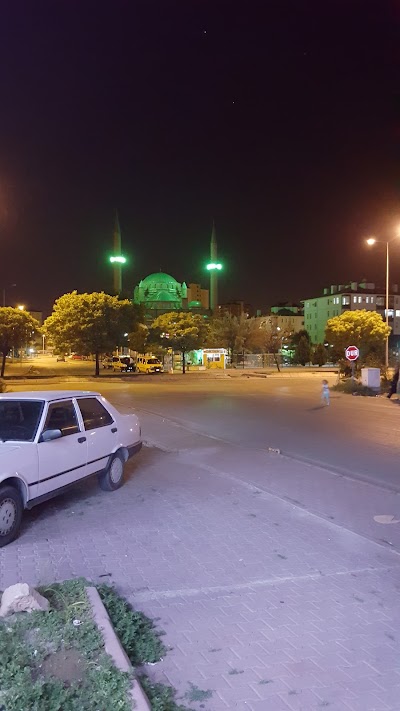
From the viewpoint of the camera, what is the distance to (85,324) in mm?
40938

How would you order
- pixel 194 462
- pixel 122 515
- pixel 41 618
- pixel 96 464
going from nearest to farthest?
pixel 41 618 < pixel 122 515 < pixel 96 464 < pixel 194 462

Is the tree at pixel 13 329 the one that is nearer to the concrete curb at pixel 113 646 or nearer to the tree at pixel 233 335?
the tree at pixel 233 335

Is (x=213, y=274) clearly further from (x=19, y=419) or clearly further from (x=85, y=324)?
(x=19, y=419)

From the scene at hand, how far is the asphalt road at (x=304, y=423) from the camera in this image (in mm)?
10719

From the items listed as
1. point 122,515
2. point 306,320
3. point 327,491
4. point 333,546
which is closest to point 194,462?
point 327,491

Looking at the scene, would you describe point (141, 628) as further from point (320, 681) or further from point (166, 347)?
point (166, 347)

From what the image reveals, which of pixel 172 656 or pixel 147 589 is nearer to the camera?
pixel 172 656

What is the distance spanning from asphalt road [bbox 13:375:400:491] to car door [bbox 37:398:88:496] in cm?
476

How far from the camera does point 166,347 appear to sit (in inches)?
2126

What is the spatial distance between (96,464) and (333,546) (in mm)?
3244

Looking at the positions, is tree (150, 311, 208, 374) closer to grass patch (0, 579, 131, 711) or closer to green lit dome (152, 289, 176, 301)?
grass patch (0, 579, 131, 711)

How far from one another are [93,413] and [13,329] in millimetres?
35185


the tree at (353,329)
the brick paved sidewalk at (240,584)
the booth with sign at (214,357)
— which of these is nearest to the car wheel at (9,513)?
the brick paved sidewalk at (240,584)

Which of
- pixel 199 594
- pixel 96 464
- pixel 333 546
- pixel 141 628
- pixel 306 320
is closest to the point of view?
pixel 141 628
